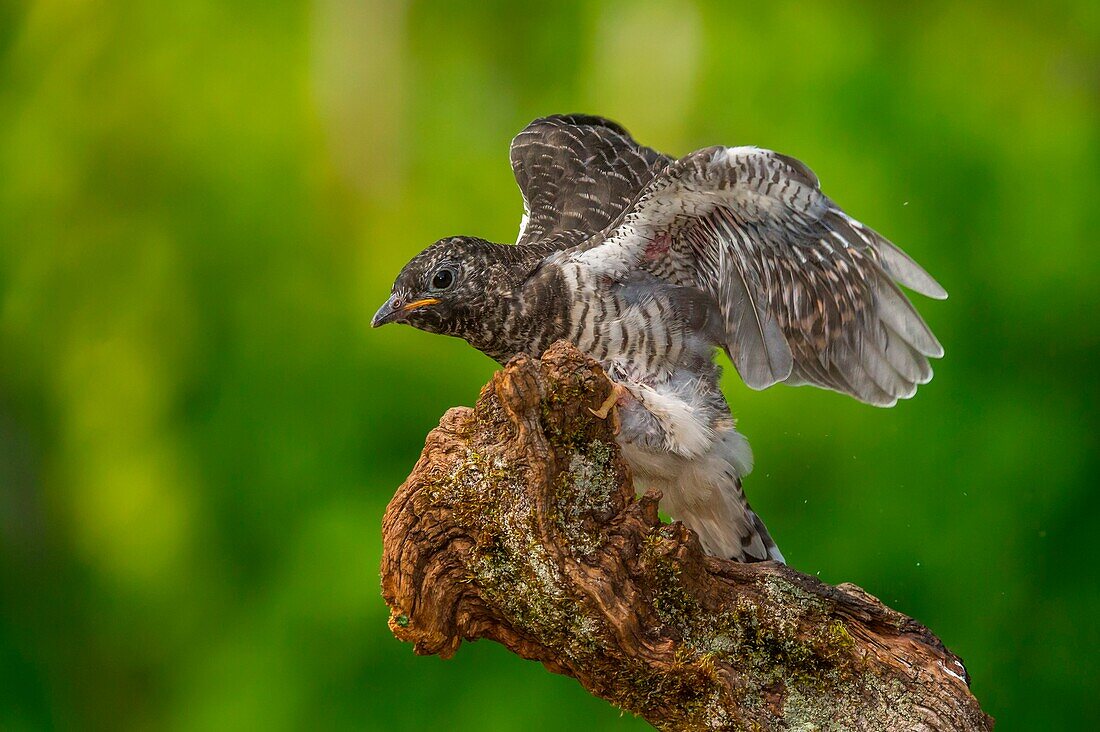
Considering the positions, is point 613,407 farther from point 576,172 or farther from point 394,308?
point 576,172

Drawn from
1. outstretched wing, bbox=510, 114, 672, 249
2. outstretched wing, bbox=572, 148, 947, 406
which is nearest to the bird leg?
outstretched wing, bbox=572, 148, 947, 406

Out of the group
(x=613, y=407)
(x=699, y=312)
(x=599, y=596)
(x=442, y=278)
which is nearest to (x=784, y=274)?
(x=699, y=312)

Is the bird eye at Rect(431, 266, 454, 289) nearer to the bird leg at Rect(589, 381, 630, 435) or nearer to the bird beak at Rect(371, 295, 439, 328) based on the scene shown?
the bird beak at Rect(371, 295, 439, 328)

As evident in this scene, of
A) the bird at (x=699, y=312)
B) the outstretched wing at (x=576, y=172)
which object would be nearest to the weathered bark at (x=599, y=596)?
the bird at (x=699, y=312)

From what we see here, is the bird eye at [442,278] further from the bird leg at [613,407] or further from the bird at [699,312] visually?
the bird leg at [613,407]

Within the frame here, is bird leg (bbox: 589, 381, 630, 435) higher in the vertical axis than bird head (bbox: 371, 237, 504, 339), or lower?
lower
